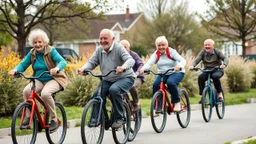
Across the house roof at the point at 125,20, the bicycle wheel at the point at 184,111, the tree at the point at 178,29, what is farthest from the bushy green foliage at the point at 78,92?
the house roof at the point at 125,20

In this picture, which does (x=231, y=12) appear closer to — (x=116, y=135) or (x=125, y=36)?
(x=116, y=135)

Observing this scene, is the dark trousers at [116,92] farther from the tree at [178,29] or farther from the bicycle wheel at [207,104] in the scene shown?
the tree at [178,29]

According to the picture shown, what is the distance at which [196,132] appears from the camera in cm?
1076

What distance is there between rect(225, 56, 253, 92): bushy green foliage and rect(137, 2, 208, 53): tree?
29.0 metres

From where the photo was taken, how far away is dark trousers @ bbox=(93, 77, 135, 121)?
832 cm

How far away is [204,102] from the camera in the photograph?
1248 centimetres

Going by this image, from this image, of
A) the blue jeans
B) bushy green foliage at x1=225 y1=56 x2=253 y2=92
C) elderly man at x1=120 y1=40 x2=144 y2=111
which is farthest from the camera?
bushy green foliage at x1=225 y1=56 x2=253 y2=92

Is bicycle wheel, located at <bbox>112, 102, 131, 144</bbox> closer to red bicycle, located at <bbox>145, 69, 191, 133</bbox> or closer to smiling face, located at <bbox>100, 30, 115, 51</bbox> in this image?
smiling face, located at <bbox>100, 30, 115, 51</bbox>

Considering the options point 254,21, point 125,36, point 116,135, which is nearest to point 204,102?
point 116,135

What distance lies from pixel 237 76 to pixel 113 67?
1553 centimetres

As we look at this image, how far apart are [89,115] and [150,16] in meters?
52.3

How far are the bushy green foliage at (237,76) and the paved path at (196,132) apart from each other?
951 cm

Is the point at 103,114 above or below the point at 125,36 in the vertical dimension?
below

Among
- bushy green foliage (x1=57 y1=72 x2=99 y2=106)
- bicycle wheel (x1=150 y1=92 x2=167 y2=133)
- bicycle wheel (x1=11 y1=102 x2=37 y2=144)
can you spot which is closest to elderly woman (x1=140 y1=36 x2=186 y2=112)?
bicycle wheel (x1=150 y1=92 x2=167 y2=133)
